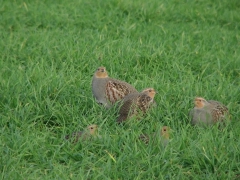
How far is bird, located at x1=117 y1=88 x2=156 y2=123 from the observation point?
573cm

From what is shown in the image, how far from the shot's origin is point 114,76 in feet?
22.9

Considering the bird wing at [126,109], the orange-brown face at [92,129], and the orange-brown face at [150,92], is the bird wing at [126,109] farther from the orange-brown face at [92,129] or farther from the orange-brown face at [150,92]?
the orange-brown face at [92,129]

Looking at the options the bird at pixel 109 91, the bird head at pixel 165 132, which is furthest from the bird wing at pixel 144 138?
the bird at pixel 109 91

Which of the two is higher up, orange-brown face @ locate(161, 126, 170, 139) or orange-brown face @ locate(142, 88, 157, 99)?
orange-brown face @ locate(142, 88, 157, 99)

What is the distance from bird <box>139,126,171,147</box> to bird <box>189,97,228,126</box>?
1.80 ft

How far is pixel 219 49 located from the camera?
8211 mm

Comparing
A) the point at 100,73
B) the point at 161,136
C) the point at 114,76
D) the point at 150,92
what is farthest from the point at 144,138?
the point at 114,76

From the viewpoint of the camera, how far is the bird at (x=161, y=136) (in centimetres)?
511

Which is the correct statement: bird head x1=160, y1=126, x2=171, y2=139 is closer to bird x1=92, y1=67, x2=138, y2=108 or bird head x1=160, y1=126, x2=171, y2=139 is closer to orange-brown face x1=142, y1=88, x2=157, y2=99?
orange-brown face x1=142, y1=88, x2=157, y2=99

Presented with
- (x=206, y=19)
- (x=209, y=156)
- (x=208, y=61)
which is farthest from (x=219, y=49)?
(x=209, y=156)

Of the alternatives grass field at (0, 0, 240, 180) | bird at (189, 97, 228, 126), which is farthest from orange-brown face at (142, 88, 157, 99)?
bird at (189, 97, 228, 126)

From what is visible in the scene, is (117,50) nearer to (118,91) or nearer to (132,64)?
(132,64)

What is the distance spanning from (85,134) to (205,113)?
4.52 feet

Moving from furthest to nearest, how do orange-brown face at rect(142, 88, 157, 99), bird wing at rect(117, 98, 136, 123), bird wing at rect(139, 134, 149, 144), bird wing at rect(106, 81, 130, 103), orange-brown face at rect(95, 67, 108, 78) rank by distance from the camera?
orange-brown face at rect(95, 67, 108, 78) → bird wing at rect(106, 81, 130, 103) → orange-brown face at rect(142, 88, 157, 99) → bird wing at rect(117, 98, 136, 123) → bird wing at rect(139, 134, 149, 144)
